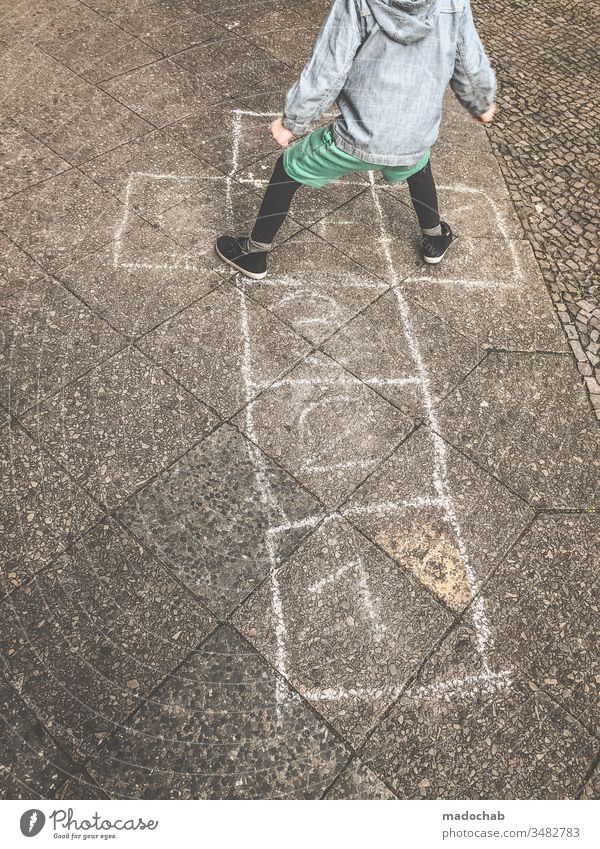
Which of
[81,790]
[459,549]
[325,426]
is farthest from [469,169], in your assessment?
[81,790]

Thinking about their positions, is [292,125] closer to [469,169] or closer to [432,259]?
[432,259]

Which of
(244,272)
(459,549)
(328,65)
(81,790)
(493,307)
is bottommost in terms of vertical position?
(459,549)

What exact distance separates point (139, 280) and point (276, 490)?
146 centimetres

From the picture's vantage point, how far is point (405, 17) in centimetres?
244

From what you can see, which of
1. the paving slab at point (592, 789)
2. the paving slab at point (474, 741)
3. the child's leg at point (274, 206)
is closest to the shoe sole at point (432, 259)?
the child's leg at point (274, 206)

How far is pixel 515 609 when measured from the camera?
8.49 feet

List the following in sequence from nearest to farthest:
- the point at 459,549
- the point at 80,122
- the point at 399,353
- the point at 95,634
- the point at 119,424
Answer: the point at 95,634 → the point at 459,549 → the point at 119,424 → the point at 399,353 → the point at 80,122

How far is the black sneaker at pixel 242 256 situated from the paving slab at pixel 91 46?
206 centimetres

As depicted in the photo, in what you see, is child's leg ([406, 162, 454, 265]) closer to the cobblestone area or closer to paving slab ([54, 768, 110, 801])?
the cobblestone area

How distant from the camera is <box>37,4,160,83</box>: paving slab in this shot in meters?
4.62
